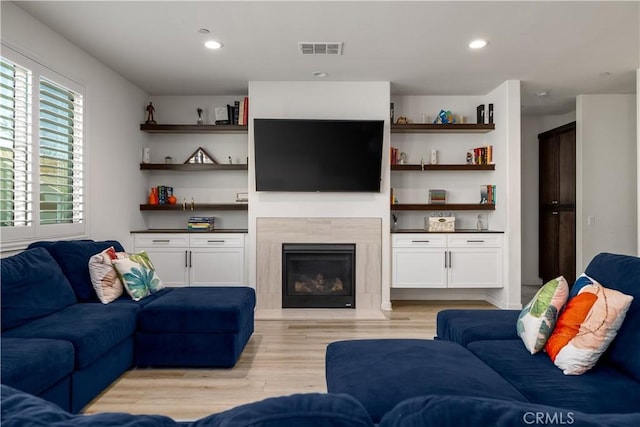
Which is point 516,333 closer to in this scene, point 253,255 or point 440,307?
point 440,307

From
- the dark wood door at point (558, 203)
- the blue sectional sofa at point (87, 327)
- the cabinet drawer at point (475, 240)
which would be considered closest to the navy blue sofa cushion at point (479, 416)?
the blue sectional sofa at point (87, 327)

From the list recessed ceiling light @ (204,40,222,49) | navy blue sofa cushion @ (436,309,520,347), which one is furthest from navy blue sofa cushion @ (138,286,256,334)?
recessed ceiling light @ (204,40,222,49)

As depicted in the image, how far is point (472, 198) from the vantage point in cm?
536

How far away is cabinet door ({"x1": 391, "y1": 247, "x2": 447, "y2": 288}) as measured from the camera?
4.81 meters

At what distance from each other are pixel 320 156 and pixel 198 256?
72.5 inches

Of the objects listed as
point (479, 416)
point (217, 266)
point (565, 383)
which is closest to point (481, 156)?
point (217, 266)

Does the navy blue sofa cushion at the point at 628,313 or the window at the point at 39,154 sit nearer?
the navy blue sofa cushion at the point at 628,313

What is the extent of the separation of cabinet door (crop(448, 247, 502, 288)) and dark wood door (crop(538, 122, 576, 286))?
1.47 metres

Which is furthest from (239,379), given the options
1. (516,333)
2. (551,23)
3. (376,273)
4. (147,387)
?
(551,23)

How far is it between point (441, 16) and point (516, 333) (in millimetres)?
2358

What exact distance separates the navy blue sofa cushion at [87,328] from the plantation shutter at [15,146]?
843 mm

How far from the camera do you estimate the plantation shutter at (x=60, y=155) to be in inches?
129

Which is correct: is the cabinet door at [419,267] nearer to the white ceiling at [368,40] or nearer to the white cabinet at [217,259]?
the white cabinet at [217,259]

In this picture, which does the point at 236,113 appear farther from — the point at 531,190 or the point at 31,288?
the point at 531,190
